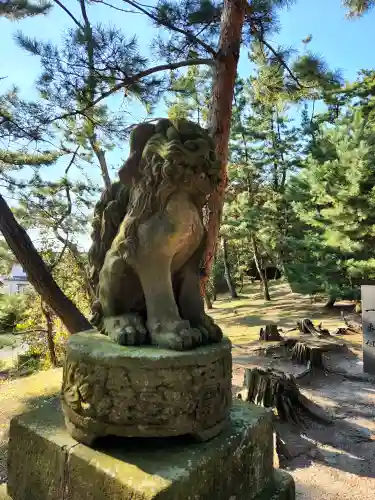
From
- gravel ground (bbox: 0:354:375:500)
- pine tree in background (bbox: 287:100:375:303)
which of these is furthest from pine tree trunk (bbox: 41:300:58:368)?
pine tree in background (bbox: 287:100:375:303)

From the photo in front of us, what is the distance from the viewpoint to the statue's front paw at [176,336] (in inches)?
46.9

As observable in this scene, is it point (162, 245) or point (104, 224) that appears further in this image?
point (104, 224)

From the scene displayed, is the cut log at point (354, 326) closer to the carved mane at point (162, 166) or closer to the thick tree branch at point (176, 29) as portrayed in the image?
the thick tree branch at point (176, 29)

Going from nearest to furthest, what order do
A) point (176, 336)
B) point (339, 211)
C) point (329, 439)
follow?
point (176, 336) → point (329, 439) → point (339, 211)

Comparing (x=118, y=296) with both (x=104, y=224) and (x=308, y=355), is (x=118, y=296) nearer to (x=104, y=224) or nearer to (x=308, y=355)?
(x=104, y=224)

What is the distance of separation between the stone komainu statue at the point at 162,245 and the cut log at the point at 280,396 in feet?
8.05

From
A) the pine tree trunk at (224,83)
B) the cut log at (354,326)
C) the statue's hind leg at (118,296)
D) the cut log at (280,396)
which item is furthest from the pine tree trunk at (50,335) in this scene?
the cut log at (354,326)

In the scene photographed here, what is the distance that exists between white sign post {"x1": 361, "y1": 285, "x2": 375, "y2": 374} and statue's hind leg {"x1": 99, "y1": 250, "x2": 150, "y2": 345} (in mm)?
4830

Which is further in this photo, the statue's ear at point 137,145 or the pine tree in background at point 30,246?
the pine tree in background at point 30,246

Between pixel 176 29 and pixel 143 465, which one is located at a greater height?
pixel 176 29

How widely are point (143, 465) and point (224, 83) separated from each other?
10.9 ft

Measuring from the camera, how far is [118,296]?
4.69 feet

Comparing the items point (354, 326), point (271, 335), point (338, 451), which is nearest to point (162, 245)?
point (338, 451)

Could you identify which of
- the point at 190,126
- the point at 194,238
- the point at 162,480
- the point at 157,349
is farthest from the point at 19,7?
the point at 162,480
